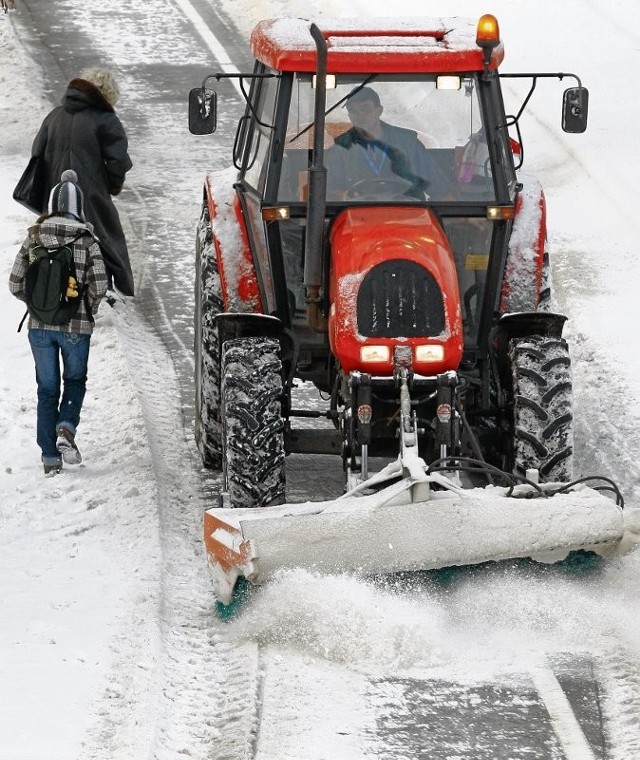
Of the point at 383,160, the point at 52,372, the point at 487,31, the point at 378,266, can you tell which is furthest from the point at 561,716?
the point at 52,372

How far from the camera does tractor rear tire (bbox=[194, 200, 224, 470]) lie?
309 inches

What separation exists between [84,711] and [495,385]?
9.28 ft

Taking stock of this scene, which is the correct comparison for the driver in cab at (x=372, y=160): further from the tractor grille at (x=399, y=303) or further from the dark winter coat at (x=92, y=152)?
the dark winter coat at (x=92, y=152)

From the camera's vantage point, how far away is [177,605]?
668cm

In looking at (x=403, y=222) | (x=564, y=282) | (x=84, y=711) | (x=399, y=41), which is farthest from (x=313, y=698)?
(x=564, y=282)

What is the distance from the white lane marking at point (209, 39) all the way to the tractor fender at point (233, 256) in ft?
25.6

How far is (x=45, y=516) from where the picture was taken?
25.2ft

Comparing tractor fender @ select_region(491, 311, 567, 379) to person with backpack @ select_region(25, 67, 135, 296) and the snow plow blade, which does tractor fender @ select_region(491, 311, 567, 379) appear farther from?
person with backpack @ select_region(25, 67, 135, 296)

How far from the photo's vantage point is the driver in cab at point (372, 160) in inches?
288

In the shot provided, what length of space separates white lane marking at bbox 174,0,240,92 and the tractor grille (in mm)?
9186

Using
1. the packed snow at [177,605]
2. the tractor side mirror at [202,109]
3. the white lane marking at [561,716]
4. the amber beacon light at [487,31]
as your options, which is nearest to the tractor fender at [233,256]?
the tractor side mirror at [202,109]

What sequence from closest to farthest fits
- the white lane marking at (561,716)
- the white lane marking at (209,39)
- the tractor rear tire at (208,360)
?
the white lane marking at (561,716)
the tractor rear tire at (208,360)
the white lane marking at (209,39)

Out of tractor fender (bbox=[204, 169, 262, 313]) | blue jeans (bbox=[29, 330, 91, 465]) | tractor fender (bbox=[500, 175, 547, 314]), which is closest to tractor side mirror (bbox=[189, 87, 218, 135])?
tractor fender (bbox=[204, 169, 262, 313])

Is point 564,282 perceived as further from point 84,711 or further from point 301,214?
point 84,711
